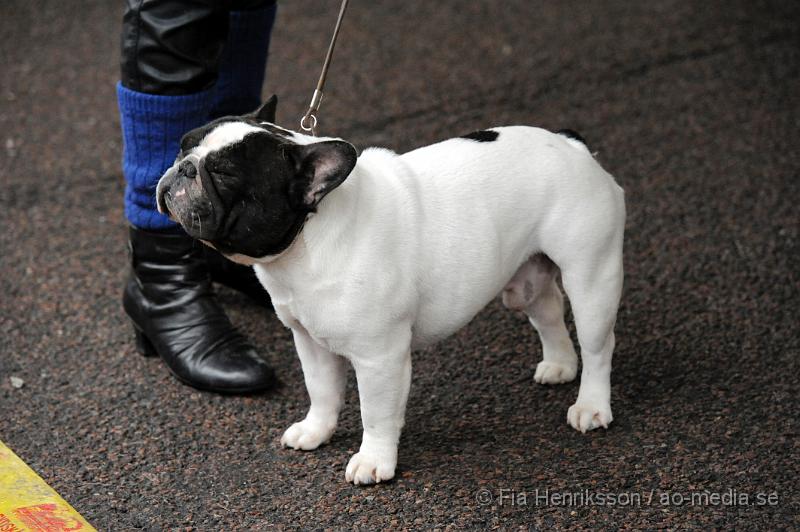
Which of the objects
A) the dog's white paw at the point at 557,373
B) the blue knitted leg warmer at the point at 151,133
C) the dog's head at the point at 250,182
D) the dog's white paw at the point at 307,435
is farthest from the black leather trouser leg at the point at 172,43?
the dog's white paw at the point at 557,373

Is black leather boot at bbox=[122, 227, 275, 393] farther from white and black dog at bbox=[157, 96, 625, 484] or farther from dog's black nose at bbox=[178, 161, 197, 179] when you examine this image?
dog's black nose at bbox=[178, 161, 197, 179]

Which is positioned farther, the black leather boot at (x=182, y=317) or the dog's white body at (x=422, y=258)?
the black leather boot at (x=182, y=317)

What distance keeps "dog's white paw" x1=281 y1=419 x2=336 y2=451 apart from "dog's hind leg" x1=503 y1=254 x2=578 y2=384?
1.91ft

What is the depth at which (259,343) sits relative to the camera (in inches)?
123

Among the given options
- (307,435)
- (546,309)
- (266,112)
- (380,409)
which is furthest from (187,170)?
(546,309)

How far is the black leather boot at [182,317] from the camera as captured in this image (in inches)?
113

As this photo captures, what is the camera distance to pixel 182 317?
2992 millimetres

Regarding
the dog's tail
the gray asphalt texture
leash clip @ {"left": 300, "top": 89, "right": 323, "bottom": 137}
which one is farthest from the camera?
the dog's tail

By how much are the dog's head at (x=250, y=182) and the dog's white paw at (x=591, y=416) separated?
95 cm

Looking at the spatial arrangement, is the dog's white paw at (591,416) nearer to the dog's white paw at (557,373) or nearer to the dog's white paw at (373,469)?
the dog's white paw at (557,373)

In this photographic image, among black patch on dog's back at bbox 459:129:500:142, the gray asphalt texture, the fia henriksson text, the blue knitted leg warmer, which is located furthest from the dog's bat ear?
the fia henriksson text

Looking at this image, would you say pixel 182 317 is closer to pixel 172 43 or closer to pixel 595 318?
pixel 172 43

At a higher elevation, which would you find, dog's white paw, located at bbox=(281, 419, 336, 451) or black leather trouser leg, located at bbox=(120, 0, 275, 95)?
black leather trouser leg, located at bbox=(120, 0, 275, 95)

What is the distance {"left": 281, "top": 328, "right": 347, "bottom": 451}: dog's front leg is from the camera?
2486mm
